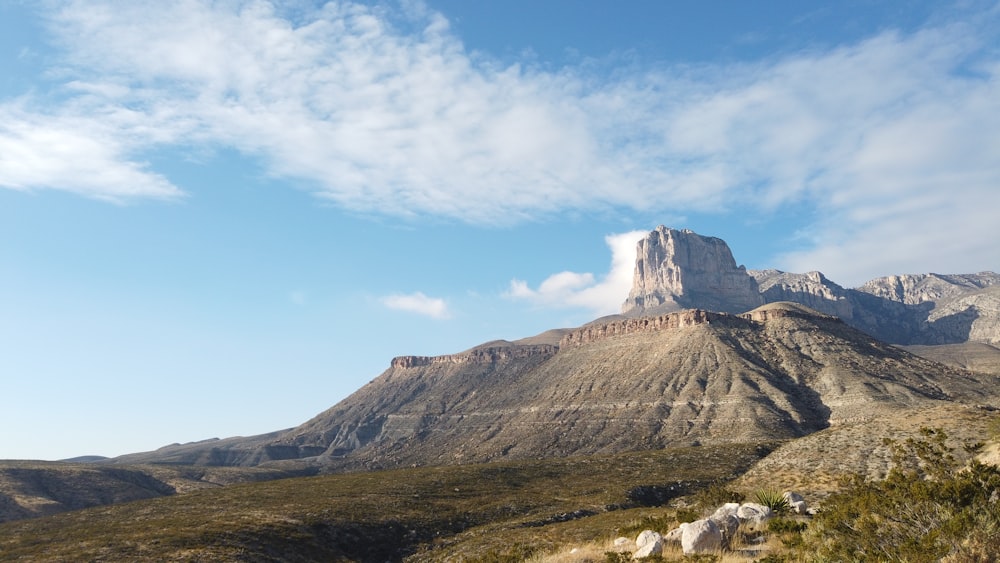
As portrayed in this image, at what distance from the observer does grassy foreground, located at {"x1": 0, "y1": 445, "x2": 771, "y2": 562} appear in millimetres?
41156

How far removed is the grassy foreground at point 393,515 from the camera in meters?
41.2

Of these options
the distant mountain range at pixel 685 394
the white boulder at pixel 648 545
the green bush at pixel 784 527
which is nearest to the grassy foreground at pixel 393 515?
the white boulder at pixel 648 545

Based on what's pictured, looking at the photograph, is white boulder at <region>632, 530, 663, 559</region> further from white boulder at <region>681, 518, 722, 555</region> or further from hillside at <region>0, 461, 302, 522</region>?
hillside at <region>0, 461, 302, 522</region>

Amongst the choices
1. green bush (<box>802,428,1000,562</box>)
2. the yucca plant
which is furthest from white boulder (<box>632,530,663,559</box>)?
the yucca plant

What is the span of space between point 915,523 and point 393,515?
153 ft

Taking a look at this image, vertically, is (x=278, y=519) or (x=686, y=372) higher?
(x=686, y=372)

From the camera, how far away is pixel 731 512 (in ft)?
79.0

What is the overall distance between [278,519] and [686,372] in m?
113

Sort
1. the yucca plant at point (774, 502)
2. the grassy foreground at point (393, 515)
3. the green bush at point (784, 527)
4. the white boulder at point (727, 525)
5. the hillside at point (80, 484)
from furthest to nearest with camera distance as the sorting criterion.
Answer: the hillside at point (80, 484) < the grassy foreground at point (393, 515) < the yucca plant at point (774, 502) < the white boulder at point (727, 525) < the green bush at point (784, 527)

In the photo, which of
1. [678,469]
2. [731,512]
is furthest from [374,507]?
[731,512]

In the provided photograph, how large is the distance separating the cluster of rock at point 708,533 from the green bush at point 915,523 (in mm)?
2869

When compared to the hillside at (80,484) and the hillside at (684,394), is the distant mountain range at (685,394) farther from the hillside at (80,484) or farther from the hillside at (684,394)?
the hillside at (80,484)

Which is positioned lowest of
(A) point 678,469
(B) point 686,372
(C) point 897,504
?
(A) point 678,469

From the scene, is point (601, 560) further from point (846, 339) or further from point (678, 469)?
point (846, 339)
